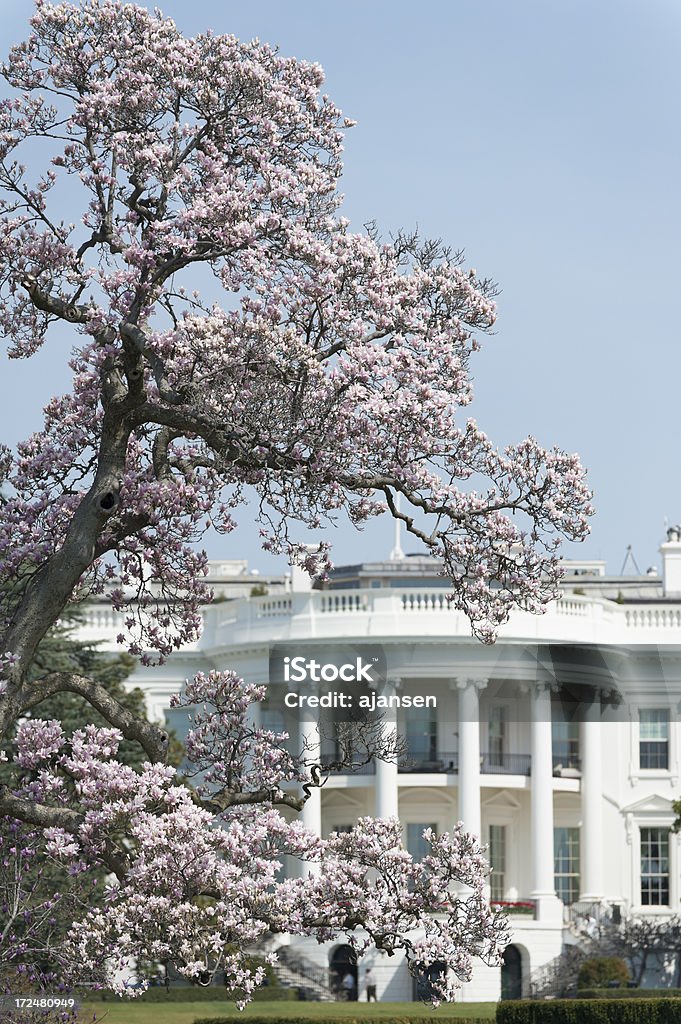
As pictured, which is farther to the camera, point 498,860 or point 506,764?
point 506,764

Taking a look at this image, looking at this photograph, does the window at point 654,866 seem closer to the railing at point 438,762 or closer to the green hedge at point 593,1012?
the railing at point 438,762

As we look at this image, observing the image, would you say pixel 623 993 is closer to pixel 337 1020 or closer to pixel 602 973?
pixel 602 973

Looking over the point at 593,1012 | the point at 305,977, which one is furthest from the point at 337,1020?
the point at 305,977

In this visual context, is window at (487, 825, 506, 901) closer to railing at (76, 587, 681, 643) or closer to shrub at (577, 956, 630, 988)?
railing at (76, 587, 681, 643)

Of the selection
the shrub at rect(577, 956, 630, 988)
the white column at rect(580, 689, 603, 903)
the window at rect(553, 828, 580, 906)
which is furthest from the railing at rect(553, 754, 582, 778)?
the shrub at rect(577, 956, 630, 988)

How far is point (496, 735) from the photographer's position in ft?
198

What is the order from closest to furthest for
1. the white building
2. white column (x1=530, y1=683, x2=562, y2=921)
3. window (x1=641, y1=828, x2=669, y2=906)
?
white column (x1=530, y1=683, x2=562, y2=921), the white building, window (x1=641, y1=828, x2=669, y2=906)

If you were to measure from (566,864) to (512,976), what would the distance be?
5332 mm

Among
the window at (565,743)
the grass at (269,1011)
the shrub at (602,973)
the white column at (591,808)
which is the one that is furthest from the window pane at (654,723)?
the grass at (269,1011)

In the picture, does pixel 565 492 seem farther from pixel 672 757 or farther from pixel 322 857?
pixel 672 757

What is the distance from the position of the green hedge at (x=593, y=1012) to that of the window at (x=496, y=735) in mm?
25806

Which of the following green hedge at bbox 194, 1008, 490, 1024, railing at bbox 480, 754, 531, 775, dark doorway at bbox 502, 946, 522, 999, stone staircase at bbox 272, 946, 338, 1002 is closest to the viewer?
green hedge at bbox 194, 1008, 490, 1024

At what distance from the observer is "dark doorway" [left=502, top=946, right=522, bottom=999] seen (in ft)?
183

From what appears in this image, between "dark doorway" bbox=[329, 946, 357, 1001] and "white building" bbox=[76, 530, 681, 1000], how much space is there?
0.15 m
